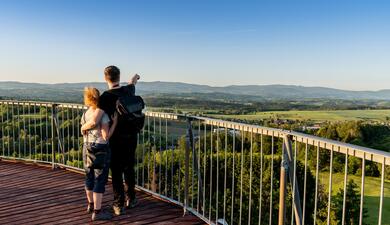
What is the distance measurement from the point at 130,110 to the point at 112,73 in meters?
0.45

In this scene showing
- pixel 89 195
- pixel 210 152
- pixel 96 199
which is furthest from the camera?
pixel 210 152

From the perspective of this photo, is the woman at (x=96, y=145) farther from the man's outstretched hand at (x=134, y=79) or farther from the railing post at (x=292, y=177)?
the railing post at (x=292, y=177)

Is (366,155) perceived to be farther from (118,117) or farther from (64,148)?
(64,148)

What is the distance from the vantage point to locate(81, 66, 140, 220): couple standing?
3.81 meters

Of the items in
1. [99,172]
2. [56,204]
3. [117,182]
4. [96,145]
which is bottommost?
[56,204]

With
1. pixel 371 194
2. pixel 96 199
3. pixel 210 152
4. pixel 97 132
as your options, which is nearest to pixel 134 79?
pixel 97 132

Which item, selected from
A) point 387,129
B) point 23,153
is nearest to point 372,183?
point 387,129

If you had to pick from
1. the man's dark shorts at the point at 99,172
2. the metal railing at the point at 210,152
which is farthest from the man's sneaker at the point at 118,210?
the metal railing at the point at 210,152

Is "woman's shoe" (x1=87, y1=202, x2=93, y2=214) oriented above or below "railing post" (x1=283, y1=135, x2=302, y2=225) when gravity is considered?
below

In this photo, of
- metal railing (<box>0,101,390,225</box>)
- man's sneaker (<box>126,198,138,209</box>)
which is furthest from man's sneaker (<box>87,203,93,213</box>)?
metal railing (<box>0,101,390,225</box>)

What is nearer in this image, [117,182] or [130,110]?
[130,110]

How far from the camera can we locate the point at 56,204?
456 cm

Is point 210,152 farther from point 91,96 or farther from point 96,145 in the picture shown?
point 91,96

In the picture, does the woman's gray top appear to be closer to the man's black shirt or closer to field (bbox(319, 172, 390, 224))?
the man's black shirt
